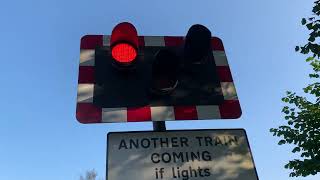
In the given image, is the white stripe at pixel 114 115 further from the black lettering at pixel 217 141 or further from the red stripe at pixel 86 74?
the black lettering at pixel 217 141

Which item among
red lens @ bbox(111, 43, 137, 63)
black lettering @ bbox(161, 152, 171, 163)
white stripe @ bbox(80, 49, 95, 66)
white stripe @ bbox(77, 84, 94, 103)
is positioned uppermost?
white stripe @ bbox(80, 49, 95, 66)

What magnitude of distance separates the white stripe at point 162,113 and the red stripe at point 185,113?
4 centimetres

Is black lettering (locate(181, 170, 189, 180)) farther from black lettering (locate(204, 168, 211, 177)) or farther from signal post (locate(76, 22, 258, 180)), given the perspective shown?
black lettering (locate(204, 168, 211, 177))

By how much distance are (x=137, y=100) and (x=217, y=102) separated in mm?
576

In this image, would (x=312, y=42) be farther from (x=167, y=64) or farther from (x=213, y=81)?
(x=167, y=64)

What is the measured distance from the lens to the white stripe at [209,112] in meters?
2.30

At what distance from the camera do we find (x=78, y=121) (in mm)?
2148

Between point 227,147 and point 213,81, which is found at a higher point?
point 213,81

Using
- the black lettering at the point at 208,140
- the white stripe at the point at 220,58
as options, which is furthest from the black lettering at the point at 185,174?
the white stripe at the point at 220,58

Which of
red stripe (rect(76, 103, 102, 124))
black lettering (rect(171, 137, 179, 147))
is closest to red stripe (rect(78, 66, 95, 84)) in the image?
red stripe (rect(76, 103, 102, 124))

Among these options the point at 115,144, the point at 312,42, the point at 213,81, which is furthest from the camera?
the point at 312,42

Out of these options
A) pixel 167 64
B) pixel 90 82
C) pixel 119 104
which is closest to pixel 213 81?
pixel 167 64

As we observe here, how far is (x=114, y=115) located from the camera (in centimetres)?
218

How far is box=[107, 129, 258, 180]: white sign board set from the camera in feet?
6.29
